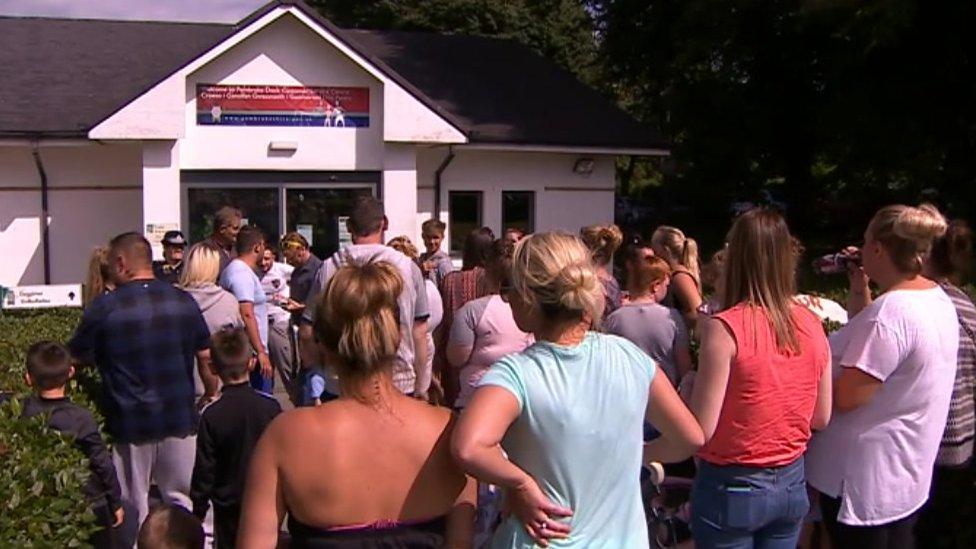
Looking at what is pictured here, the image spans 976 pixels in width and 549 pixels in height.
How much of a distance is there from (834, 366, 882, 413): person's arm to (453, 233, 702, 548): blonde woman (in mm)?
1339

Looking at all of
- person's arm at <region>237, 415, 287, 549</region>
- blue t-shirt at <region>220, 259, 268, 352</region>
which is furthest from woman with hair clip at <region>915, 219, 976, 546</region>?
blue t-shirt at <region>220, 259, 268, 352</region>

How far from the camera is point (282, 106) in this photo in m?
16.6

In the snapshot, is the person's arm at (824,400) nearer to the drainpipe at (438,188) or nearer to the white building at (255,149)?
the white building at (255,149)

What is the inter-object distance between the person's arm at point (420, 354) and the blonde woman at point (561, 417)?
3361 millimetres

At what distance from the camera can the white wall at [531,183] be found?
1820cm

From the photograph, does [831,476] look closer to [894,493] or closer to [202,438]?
[894,493]

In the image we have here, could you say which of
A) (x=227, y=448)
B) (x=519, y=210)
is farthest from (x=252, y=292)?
(x=519, y=210)

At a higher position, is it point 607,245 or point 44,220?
point 607,245

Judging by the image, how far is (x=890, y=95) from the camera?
2398 cm

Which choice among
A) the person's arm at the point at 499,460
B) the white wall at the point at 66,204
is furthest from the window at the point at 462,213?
the person's arm at the point at 499,460

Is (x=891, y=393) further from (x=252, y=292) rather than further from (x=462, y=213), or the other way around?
(x=462, y=213)

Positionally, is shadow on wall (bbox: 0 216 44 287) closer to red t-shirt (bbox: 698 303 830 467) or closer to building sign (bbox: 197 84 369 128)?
building sign (bbox: 197 84 369 128)

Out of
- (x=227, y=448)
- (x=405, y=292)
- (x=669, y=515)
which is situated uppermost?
(x=405, y=292)

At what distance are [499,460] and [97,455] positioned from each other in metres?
2.68
